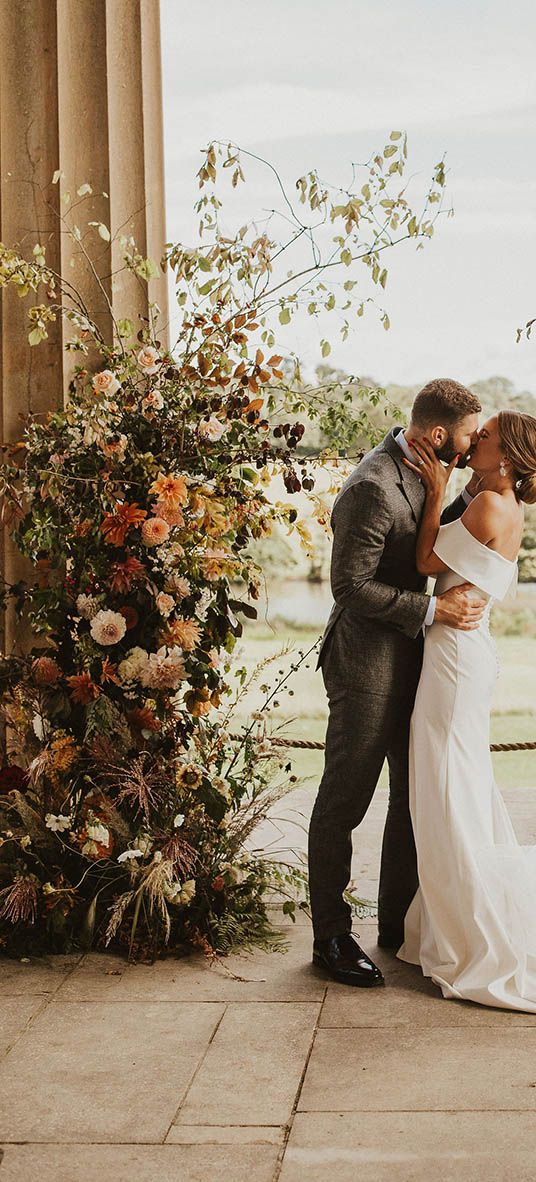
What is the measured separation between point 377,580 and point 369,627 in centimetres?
15

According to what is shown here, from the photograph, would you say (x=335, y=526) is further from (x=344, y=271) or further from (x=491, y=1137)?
(x=491, y=1137)

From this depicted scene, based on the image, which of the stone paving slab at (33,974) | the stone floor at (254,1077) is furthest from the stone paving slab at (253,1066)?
the stone paving slab at (33,974)

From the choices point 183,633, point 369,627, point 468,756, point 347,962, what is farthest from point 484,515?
point 347,962

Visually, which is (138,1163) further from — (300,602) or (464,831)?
(300,602)

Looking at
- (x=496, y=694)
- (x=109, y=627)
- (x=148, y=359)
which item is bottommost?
(x=496, y=694)

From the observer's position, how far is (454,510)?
11.1 ft

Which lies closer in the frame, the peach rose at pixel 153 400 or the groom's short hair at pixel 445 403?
the groom's short hair at pixel 445 403

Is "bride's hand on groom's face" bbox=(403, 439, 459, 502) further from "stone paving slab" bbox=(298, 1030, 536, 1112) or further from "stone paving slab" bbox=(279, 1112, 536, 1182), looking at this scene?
"stone paving slab" bbox=(279, 1112, 536, 1182)

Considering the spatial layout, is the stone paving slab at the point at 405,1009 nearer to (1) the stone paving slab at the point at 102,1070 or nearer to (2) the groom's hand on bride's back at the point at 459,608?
(1) the stone paving slab at the point at 102,1070

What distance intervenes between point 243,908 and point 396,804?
22.9 inches

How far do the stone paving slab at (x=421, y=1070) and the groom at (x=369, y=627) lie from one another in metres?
0.37

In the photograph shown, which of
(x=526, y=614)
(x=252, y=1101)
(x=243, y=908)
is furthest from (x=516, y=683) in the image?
(x=252, y=1101)

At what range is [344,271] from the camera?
139 inches

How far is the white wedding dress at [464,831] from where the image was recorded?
3010mm
